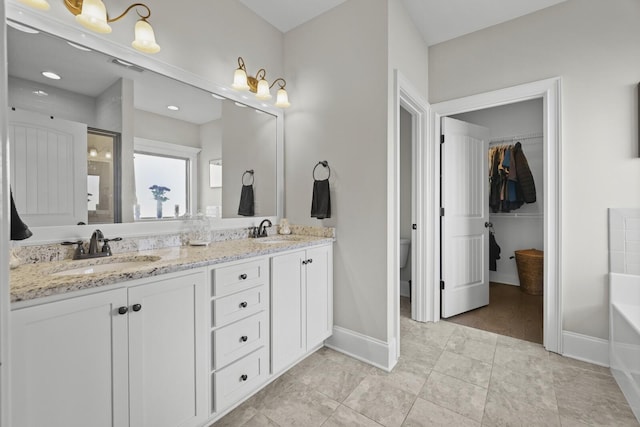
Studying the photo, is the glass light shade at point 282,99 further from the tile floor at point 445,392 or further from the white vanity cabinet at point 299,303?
the tile floor at point 445,392

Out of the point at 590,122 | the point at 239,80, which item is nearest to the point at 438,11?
the point at 590,122

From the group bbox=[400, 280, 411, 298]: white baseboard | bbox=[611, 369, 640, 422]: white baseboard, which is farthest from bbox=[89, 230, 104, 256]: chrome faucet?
bbox=[400, 280, 411, 298]: white baseboard

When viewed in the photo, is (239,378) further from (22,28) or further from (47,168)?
(22,28)

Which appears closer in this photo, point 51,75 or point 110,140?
point 51,75

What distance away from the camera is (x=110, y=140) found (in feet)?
5.14

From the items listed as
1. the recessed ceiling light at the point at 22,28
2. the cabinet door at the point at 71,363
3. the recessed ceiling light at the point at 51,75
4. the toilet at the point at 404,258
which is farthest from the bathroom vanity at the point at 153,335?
the toilet at the point at 404,258

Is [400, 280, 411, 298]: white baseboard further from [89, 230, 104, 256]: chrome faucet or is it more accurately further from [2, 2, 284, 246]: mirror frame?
[89, 230, 104, 256]: chrome faucet

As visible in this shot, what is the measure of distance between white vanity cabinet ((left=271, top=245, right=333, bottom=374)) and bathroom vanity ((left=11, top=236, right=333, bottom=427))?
0.03 ft

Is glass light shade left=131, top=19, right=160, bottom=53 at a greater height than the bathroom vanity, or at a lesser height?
greater

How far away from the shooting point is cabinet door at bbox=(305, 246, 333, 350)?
6.73 feet

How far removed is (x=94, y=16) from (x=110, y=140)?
0.59 m

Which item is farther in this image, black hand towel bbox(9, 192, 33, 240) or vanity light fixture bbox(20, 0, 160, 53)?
vanity light fixture bbox(20, 0, 160, 53)

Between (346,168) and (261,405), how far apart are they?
1.69 m

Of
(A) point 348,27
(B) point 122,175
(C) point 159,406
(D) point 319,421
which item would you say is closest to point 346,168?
(A) point 348,27
